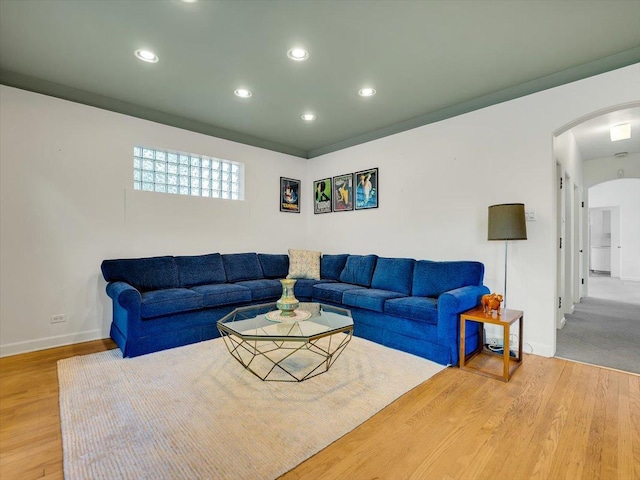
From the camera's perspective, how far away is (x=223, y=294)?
11.5 ft

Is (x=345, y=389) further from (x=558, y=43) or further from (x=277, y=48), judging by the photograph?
(x=558, y=43)

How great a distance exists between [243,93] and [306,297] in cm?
261

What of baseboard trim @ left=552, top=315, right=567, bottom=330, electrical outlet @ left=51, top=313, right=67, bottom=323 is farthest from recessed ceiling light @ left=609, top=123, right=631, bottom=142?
electrical outlet @ left=51, top=313, right=67, bottom=323

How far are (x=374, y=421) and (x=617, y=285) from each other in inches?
353

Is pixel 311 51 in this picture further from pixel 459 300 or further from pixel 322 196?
pixel 322 196

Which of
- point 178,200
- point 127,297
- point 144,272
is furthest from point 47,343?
point 178,200

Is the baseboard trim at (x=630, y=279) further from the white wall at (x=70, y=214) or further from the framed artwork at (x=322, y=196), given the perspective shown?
the white wall at (x=70, y=214)

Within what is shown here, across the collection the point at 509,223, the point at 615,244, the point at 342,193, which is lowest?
the point at 615,244

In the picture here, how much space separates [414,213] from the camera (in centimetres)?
414

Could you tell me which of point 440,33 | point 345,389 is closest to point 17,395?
point 345,389

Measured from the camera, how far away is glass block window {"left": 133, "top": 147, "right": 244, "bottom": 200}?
3953 mm

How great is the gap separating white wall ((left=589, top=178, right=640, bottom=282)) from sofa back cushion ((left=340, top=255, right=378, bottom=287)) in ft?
24.8

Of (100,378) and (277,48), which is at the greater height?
(277,48)

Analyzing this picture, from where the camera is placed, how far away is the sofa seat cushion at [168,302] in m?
2.96
